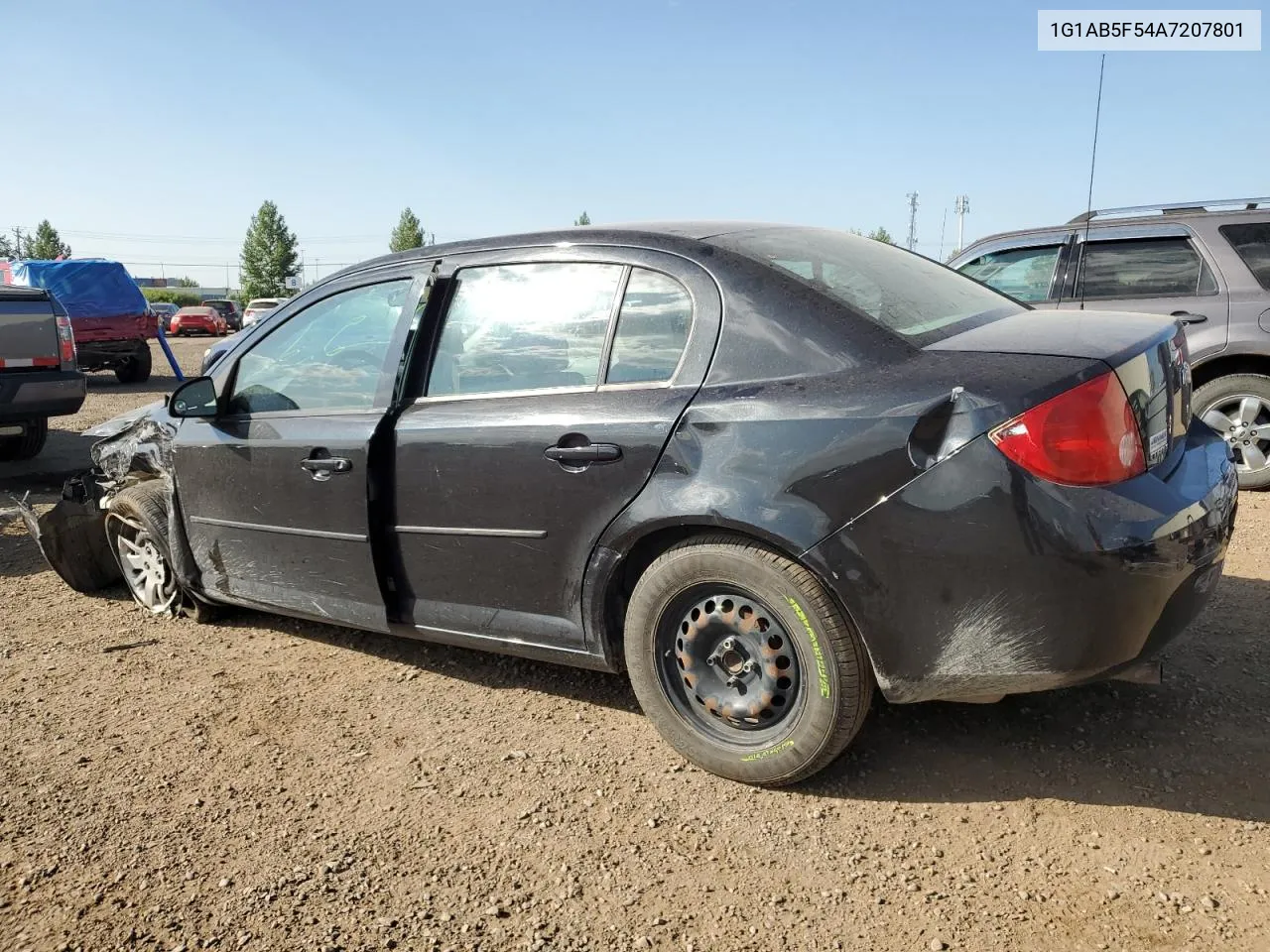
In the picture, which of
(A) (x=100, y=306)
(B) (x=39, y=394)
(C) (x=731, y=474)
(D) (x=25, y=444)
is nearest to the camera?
(C) (x=731, y=474)

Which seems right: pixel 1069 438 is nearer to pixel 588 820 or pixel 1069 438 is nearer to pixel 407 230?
pixel 588 820

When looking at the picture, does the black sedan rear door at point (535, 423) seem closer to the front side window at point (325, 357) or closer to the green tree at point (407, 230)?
the front side window at point (325, 357)

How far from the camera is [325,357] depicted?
3.76 metres

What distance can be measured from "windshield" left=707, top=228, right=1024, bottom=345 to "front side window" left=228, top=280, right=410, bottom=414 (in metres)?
1.35

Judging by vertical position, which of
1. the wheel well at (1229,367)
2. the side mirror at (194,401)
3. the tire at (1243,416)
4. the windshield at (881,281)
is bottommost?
the tire at (1243,416)

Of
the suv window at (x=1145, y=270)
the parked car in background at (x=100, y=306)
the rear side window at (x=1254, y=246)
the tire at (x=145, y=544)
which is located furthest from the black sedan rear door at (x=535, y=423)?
the parked car in background at (x=100, y=306)

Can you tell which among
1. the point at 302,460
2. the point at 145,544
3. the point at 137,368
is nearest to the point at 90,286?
the point at 137,368

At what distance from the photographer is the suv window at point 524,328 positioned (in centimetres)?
307

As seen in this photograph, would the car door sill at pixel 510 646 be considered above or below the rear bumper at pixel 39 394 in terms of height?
below

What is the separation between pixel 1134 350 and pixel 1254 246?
469 cm

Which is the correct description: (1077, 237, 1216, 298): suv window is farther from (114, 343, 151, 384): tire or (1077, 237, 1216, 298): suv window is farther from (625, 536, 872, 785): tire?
(114, 343, 151, 384): tire

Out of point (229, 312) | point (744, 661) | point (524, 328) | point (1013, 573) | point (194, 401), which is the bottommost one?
point (744, 661)

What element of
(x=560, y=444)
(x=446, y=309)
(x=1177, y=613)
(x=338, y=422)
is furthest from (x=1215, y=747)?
(x=338, y=422)

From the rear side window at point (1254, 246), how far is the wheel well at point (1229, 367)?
0.45 meters
